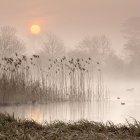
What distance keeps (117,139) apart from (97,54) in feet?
71.4

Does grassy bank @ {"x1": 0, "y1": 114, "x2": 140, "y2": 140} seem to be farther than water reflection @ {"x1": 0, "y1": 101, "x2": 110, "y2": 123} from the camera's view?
No

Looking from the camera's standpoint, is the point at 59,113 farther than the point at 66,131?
Yes

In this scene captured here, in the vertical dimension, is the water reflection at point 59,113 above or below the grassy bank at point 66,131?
below

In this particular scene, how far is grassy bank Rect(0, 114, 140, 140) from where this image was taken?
4.81 meters

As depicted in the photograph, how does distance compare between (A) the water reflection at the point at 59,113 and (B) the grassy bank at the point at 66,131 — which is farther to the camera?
(A) the water reflection at the point at 59,113

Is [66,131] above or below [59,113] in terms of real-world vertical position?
above

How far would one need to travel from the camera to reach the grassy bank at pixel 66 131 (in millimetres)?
4812

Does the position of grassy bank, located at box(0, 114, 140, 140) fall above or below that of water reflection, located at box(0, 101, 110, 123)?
above

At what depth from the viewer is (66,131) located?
206 inches

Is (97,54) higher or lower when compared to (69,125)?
higher

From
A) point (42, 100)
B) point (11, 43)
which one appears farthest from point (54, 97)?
point (11, 43)

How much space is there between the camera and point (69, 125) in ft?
18.4

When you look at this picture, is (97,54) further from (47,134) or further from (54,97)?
(47,134)

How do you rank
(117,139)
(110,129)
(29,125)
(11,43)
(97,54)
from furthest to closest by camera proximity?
1. (97,54)
2. (11,43)
3. (29,125)
4. (110,129)
5. (117,139)
